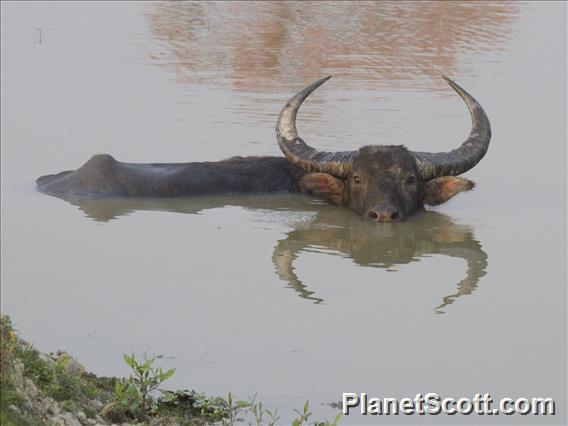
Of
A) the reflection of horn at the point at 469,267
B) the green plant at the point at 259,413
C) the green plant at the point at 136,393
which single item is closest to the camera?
the green plant at the point at 136,393

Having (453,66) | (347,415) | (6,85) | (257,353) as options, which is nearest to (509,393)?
(347,415)

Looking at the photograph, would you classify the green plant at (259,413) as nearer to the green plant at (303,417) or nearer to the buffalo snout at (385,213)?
the green plant at (303,417)

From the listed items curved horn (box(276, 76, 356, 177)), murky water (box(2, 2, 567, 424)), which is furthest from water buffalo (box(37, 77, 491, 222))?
murky water (box(2, 2, 567, 424))

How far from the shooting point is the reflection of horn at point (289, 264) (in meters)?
8.03

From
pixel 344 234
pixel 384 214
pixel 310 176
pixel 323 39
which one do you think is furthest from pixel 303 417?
pixel 323 39

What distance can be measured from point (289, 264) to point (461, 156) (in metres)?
2.43

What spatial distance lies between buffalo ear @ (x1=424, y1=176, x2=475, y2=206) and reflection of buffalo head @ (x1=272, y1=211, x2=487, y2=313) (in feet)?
0.52

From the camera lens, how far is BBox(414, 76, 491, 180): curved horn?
Answer: 1053 cm

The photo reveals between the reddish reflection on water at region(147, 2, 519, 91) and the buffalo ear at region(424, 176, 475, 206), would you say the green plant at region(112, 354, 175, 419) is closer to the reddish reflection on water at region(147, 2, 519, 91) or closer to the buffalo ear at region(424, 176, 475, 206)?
the buffalo ear at region(424, 176, 475, 206)

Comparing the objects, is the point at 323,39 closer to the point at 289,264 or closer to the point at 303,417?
the point at 289,264

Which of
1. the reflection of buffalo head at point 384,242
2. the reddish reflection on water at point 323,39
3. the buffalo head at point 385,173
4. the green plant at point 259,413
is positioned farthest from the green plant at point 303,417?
the reddish reflection on water at point 323,39

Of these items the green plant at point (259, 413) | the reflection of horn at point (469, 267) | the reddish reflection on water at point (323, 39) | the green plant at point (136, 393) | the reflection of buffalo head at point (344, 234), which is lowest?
the green plant at point (259, 413)

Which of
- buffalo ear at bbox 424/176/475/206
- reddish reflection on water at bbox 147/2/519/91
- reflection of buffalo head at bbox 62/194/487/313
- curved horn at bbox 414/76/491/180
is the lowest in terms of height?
reflection of buffalo head at bbox 62/194/487/313

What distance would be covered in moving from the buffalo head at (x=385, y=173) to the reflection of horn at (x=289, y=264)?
1.00 m
